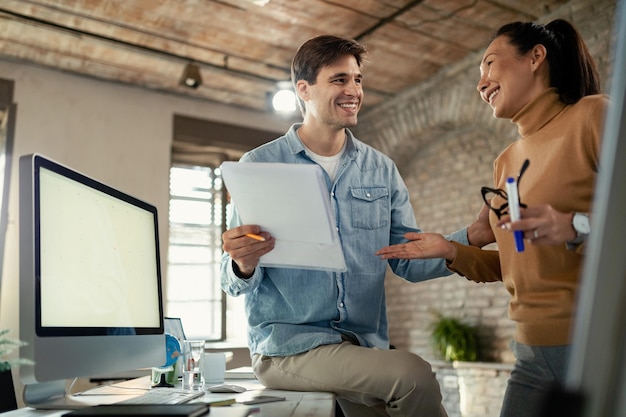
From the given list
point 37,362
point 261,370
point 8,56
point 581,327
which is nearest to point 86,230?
point 37,362

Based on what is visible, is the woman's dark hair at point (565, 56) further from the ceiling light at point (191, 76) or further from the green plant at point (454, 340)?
the green plant at point (454, 340)

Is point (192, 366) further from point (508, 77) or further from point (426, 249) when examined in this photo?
point (508, 77)

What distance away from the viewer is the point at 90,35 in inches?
185

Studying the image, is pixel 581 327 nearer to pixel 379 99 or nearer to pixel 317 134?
pixel 317 134

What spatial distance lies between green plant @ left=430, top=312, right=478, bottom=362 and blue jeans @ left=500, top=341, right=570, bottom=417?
3957 mm

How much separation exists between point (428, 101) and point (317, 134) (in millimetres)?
3791

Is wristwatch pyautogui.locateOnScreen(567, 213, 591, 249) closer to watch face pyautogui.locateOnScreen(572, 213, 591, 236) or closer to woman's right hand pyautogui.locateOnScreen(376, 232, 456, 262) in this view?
watch face pyautogui.locateOnScreen(572, 213, 591, 236)

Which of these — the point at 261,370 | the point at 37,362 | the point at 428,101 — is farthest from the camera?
the point at 428,101

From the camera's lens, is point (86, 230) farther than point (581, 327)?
Yes

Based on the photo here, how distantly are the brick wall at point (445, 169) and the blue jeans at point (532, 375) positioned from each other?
142 inches

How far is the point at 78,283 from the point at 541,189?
1.03 metres

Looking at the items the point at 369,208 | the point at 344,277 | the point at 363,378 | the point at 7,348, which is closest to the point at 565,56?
the point at 369,208

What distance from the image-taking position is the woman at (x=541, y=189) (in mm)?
1320

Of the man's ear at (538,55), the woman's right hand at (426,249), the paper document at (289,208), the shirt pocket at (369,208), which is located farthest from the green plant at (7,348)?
the man's ear at (538,55)
